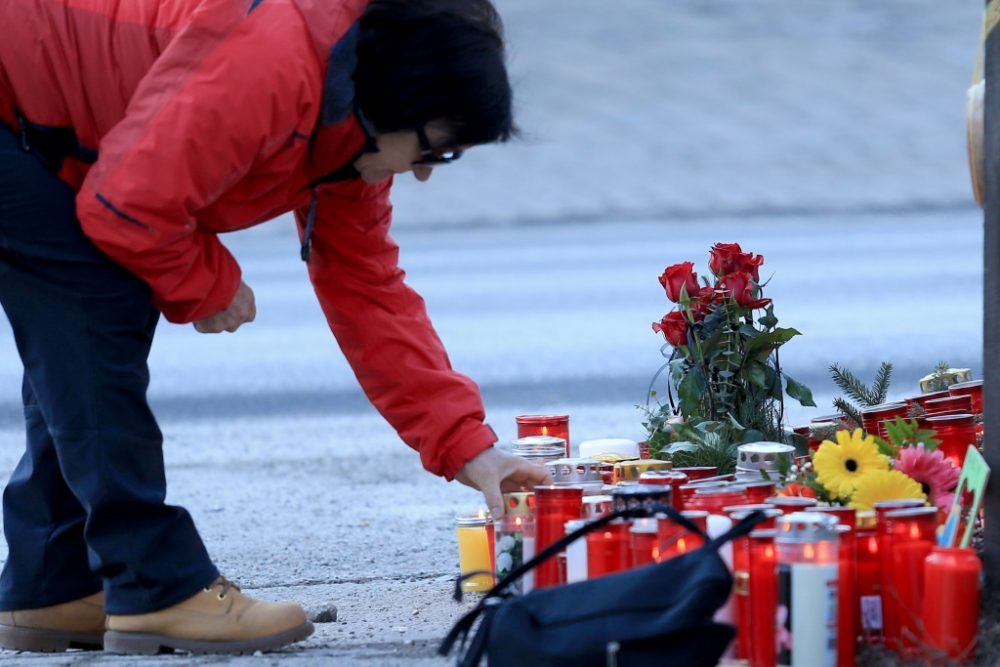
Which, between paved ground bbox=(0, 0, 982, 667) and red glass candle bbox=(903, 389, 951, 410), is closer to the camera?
red glass candle bbox=(903, 389, 951, 410)

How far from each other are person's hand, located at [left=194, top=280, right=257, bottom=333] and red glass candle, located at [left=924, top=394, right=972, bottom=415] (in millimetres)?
1482

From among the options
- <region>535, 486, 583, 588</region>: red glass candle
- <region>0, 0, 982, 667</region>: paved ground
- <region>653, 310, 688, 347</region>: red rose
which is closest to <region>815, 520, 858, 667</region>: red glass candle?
<region>535, 486, 583, 588</region>: red glass candle

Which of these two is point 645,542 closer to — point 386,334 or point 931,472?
point 931,472

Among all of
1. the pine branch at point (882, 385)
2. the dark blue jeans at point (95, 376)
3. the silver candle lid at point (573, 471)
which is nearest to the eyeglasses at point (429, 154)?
the dark blue jeans at point (95, 376)

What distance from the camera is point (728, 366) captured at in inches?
128

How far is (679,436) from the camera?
323cm

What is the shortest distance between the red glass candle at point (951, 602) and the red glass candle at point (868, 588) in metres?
0.09

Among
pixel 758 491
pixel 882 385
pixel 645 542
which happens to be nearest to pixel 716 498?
pixel 758 491

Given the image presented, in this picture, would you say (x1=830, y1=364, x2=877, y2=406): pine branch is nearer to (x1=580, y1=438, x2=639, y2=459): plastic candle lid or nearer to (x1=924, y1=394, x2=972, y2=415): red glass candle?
(x1=924, y1=394, x2=972, y2=415): red glass candle

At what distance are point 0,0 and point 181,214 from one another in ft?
1.78

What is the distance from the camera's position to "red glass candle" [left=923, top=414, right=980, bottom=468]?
9.71 feet

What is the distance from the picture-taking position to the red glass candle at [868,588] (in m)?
2.40

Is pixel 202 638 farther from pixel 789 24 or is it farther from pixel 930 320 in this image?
pixel 789 24

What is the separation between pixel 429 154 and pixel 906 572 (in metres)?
1.09
